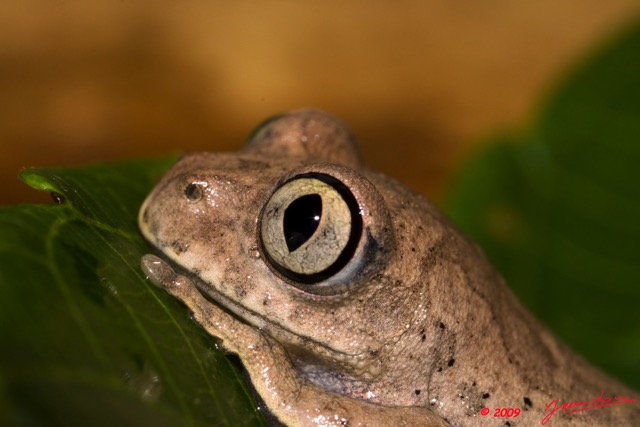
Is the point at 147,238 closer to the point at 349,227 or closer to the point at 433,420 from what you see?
the point at 349,227

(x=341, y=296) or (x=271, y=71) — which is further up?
(x=271, y=71)

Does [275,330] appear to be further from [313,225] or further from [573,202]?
[573,202]

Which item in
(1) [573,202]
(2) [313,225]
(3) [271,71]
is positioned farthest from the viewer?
(3) [271,71]

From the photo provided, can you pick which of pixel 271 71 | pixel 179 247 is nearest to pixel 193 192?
pixel 179 247

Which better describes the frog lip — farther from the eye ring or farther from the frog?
the eye ring

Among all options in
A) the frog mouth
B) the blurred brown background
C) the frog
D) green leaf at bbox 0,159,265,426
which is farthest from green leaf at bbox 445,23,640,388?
green leaf at bbox 0,159,265,426

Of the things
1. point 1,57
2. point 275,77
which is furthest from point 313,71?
point 1,57

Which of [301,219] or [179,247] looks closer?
[301,219]

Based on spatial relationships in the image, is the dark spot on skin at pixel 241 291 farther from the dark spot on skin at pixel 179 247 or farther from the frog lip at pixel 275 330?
the dark spot on skin at pixel 179 247
